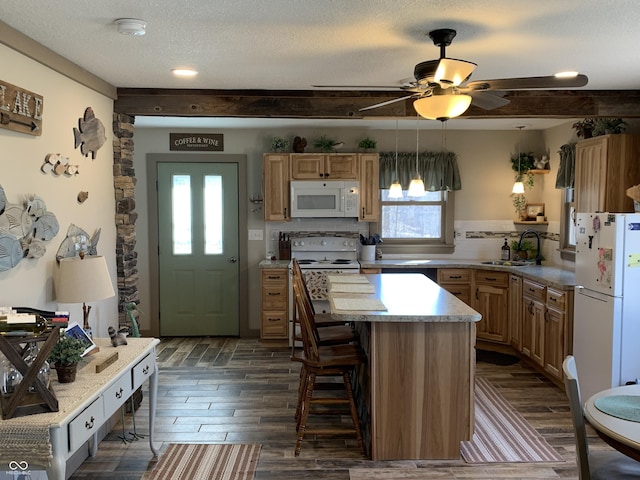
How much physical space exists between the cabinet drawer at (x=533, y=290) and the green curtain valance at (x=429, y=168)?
152 cm

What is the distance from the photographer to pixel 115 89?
13.4 feet

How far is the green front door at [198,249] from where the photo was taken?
20.0ft

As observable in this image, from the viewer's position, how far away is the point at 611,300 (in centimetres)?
366

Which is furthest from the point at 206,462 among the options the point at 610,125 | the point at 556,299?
the point at 610,125

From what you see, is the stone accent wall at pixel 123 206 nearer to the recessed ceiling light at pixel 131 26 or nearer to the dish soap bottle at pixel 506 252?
the recessed ceiling light at pixel 131 26

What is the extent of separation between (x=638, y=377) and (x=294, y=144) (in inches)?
152

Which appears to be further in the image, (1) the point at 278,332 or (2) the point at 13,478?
(1) the point at 278,332

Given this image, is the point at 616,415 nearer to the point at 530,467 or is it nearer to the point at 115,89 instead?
the point at 530,467

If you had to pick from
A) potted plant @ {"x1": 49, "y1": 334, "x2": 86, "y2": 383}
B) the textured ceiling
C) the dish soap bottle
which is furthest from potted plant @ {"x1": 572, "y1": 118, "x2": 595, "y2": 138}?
potted plant @ {"x1": 49, "y1": 334, "x2": 86, "y2": 383}

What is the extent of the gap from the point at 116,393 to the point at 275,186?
357cm

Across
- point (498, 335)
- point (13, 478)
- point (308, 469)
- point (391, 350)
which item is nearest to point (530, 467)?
point (391, 350)

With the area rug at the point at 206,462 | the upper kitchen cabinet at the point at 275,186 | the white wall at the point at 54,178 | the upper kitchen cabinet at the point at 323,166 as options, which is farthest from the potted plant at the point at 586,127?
the white wall at the point at 54,178

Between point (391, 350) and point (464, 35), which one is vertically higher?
point (464, 35)

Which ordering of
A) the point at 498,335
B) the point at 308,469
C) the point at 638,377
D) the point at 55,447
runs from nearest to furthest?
the point at 55,447
the point at 308,469
the point at 638,377
the point at 498,335
